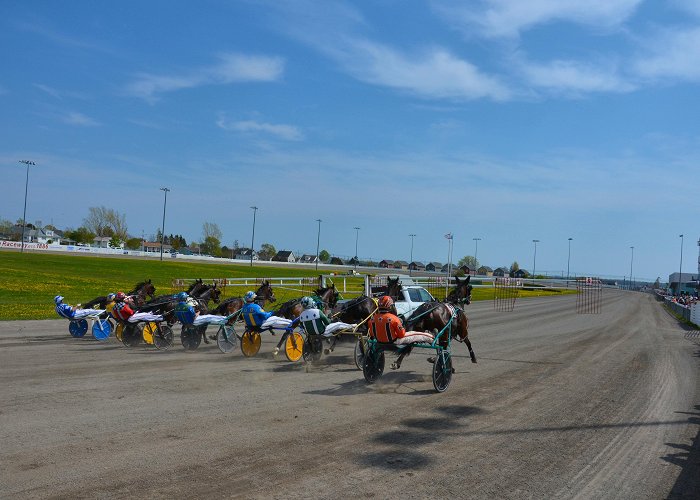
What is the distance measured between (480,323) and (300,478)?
68.7ft

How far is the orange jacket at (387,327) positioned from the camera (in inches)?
411

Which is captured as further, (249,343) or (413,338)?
(249,343)

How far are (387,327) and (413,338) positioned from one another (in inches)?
22.7

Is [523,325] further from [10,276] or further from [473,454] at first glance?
[10,276]

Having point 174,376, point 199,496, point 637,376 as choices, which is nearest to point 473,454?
point 199,496

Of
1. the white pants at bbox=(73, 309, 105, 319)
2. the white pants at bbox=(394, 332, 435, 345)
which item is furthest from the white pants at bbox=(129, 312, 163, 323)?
the white pants at bbox=(394, 332, 435, 345)

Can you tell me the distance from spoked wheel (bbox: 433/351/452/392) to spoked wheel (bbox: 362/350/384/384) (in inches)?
45.8

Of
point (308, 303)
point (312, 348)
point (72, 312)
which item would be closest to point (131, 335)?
point (72, 312)

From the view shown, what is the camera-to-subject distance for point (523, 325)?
25.9m

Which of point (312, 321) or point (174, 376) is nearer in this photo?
point (174, 376)

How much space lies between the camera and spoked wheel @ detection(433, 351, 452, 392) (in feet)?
34.2

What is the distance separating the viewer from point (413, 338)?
1069 centimetres

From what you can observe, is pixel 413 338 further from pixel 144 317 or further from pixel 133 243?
pixel 133 243

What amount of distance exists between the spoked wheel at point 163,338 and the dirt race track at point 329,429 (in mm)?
776
